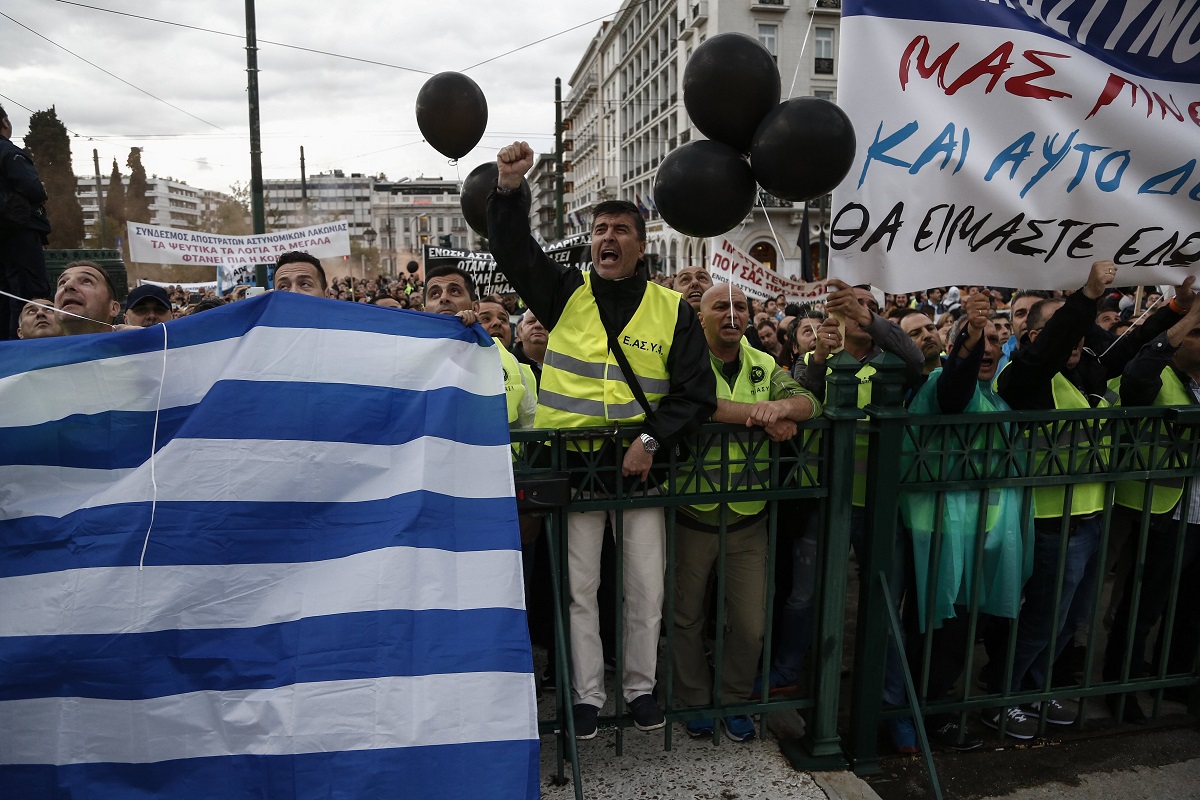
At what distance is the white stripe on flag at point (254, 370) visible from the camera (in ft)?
7.33

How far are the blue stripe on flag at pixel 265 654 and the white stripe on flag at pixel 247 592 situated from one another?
1.0 inches

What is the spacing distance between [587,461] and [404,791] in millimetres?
1166

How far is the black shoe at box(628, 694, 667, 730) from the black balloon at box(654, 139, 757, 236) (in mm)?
1784

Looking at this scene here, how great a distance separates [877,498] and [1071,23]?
2.11 metres

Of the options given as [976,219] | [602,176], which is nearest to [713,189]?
[976,219]

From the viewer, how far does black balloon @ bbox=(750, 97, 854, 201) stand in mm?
2717

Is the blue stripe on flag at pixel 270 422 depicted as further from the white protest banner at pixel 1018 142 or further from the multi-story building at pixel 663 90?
the multi-story building at pixel 663 90

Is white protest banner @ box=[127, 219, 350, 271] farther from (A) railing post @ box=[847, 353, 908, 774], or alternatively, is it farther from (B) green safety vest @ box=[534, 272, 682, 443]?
(A) railing post @ box=[847, 353, 908, 774]

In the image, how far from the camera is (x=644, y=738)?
3139 mm

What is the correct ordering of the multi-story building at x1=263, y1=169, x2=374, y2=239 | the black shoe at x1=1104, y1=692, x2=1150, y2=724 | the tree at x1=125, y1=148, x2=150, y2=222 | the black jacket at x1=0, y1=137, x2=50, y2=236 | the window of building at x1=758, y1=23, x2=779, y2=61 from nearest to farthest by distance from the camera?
the black shoe at x1=1104, y1=692, x2=1150, y2=724 → the black jacket at x1=0, y1=137, x2=50, y2=236 → the window of building at x1=758, y1=23, x2=779, y2=61 → the tree at x1=125, y1=148, x2=150, y2=222 → the multi-story building at x1=263, y1=169, x2=374, y2=239

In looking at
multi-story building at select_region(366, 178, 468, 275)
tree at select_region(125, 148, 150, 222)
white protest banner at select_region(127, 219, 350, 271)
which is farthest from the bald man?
multi-story building at select_region(366, 178, 468, 275)

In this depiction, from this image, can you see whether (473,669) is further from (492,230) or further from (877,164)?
(877,164)

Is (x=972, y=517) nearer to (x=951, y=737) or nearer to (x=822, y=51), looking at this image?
(x=951, y=737)

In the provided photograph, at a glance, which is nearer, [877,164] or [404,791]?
[404,791]
